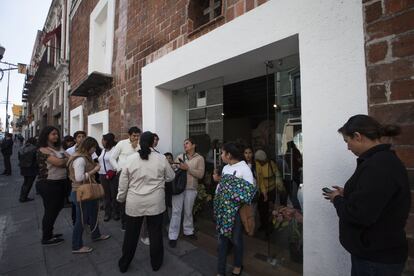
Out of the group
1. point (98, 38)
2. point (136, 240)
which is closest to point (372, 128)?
point (136, 240)

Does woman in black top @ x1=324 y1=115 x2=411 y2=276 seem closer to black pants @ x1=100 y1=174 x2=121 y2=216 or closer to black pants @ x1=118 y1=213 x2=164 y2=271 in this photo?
black pants @ x1=118 y1=213 x2=164 y2=271

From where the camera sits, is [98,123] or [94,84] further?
[98,123]

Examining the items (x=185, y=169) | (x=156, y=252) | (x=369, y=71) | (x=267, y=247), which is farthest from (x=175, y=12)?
(x=267, y=247)

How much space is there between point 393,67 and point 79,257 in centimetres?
386

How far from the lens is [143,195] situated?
267cm

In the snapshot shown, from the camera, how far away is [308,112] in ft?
6.99

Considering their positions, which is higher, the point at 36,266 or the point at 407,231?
the point at 407,231

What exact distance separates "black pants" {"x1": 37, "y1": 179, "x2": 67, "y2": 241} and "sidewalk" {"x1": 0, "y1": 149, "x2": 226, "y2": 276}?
29 cm

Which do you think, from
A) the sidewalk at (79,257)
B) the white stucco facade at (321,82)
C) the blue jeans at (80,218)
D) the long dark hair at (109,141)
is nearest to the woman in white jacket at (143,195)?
the sidewalk at (79,257)

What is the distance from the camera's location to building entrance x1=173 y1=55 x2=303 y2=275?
2.81 metres

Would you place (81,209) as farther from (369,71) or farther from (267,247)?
(369,71)

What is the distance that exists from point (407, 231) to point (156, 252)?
7.75 feet

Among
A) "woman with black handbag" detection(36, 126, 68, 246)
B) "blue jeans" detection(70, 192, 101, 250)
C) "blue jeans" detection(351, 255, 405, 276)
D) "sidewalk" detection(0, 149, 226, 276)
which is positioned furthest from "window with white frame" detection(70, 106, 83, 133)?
"blue jeans" detection(351, 255, 405, 276)

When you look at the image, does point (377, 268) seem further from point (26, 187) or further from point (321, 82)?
point (26, 187)
